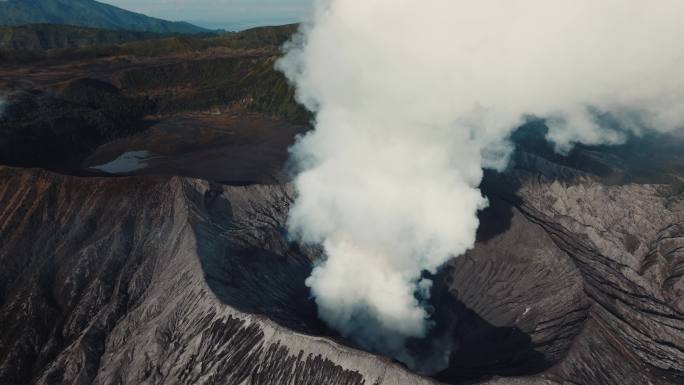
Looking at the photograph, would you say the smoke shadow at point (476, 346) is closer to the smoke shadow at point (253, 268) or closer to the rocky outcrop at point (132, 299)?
the rocky outcrop at point (132, 299)

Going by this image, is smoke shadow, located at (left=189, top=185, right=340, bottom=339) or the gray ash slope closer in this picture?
the gray ash slope

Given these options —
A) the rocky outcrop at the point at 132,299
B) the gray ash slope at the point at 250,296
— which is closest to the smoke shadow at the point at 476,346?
the gray ash slope at the point at 250,296

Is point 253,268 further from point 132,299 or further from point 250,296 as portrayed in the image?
point 132,299

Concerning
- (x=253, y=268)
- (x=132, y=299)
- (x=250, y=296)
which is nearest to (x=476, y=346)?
(x=250, y=296)

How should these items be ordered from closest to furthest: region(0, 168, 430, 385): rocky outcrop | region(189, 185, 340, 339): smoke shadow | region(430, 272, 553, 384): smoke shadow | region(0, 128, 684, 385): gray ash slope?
region(0, 168, 430, 385): rocky outcrop
region(430, 272, 553, 384): smoke shadow
region(0, 128, 684, 385): gray ash slope
region(189, 185, 340, 339): smoke shadow

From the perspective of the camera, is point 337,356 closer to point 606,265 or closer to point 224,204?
point 224,204

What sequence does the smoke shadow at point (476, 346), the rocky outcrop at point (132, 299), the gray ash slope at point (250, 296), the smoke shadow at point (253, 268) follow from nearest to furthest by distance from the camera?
the rocky outcrop at point (132, 299) → the smoke shadow at point (476, 346) → the gray ash slope at point (250, 296) → the smoke shadow at point (253, 268)

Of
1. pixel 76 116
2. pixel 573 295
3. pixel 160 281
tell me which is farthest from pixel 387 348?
pixel 76 116

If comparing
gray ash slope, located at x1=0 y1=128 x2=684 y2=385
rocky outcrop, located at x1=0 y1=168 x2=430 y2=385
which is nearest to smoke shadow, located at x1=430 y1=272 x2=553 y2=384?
gray ash slope, located at x1=0 y1=128 x2=684 y2=385

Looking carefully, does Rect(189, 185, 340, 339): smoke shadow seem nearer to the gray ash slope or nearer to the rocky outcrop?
the gray ash slope
